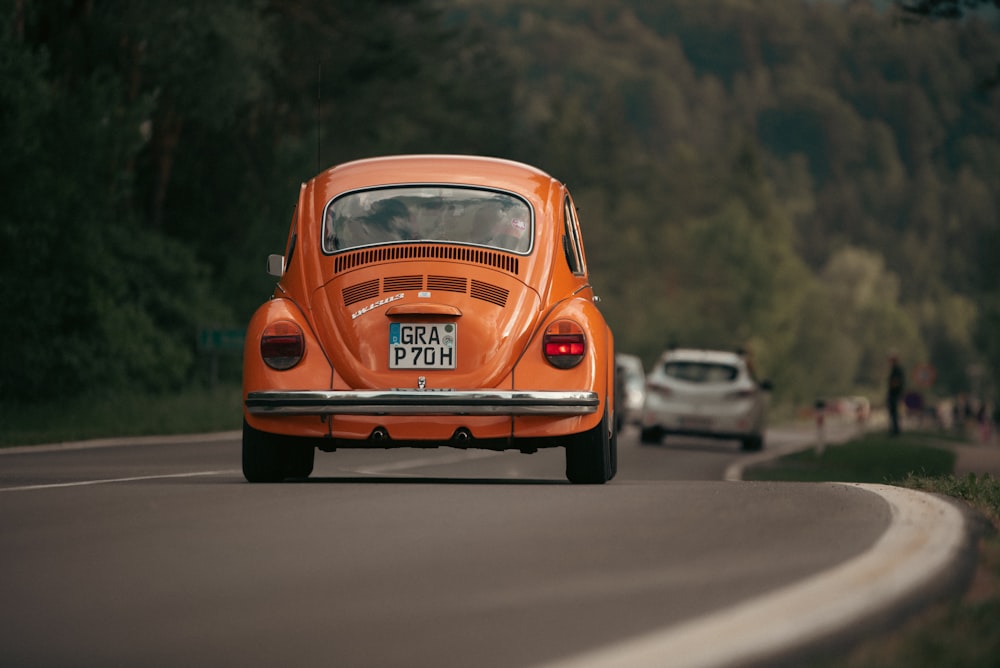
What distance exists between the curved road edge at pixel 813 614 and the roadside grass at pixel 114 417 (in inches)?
580

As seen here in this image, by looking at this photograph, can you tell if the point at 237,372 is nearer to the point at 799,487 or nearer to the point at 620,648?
the point at 799,487

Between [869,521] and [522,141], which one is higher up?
[522,141]

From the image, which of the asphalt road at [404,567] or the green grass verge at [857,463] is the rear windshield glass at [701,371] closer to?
the green grass verge at [857,463]

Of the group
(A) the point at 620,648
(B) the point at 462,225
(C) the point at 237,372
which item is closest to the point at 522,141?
(C) the point at 237,372

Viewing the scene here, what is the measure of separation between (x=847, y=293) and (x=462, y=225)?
600 ft

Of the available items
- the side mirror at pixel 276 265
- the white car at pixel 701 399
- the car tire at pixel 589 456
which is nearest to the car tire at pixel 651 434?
the white car at pixel 701 399

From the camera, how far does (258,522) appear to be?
887 cm

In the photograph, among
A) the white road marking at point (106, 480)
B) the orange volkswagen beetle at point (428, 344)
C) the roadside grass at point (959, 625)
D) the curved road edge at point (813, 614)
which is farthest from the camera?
the orange volkswagen beetle at point (428, 344)

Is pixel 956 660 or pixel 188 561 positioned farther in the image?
pixel 188 561

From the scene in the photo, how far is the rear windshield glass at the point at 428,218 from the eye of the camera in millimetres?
12492

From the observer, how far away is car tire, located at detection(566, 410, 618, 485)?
1205cm

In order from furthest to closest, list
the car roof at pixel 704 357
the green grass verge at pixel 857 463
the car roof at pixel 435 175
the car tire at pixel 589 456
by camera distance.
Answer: the car roof at pixel 704 357, the green grass verge at pixel 857 463, the car roof at pixel 435 175, the car tire at pixel 589 456

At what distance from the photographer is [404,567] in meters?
7.33

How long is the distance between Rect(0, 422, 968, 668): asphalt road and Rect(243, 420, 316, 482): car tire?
31.2 inches
